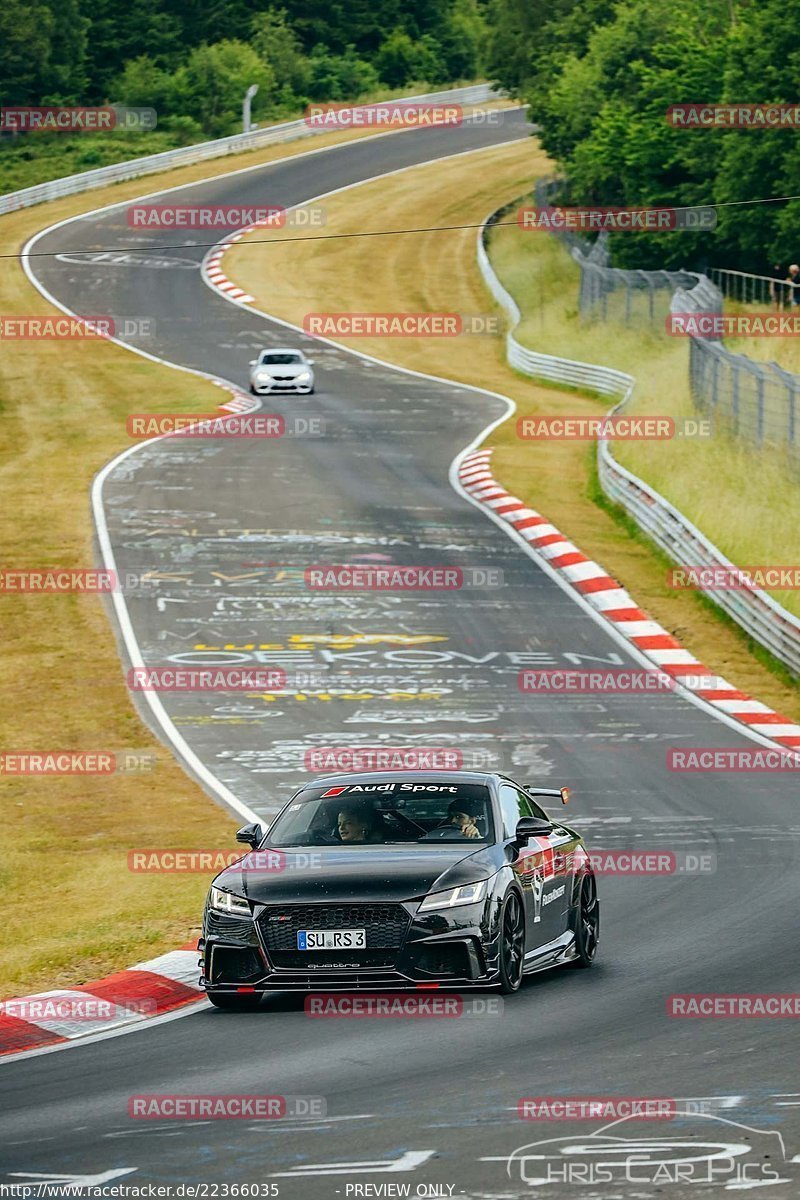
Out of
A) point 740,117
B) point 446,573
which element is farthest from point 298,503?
point 740,117

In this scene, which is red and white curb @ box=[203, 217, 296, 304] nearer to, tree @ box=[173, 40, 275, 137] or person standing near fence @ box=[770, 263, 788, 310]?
person standing near fence @ box=[770, 263, 788, 310]

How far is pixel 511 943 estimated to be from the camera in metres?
11.8

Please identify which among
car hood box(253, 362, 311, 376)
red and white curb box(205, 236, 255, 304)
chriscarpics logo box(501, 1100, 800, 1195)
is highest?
chriscarpics logo box(501, 1100, 800, 1195)

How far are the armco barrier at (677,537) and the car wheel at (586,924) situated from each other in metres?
13.2

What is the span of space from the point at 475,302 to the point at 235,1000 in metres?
56.9

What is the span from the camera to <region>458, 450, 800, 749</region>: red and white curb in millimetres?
24047

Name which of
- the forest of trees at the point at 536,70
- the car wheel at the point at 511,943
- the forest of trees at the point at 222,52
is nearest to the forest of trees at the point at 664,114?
the forest of trees at the point at 536,70

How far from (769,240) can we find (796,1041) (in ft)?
150

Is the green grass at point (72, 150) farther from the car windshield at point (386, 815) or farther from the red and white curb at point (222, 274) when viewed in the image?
the car windshield at point (386, 815)

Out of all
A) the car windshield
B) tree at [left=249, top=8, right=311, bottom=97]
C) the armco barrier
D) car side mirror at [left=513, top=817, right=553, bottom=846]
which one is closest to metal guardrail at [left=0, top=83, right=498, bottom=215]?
tree at [left=249, top=8, right=311, bottom=97]

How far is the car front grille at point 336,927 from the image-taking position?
11.3 meters

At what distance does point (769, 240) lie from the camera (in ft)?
177

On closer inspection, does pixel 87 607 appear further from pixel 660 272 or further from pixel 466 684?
pixel 660 272

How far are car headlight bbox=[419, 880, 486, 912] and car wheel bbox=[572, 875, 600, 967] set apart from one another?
5.04ft
